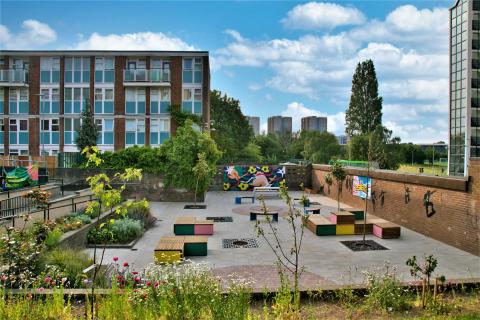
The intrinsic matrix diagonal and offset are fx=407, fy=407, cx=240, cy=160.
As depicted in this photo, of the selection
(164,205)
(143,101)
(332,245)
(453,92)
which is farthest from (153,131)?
(453,92)

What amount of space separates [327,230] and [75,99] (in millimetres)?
28235

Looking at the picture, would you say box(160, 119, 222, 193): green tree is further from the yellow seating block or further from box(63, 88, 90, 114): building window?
box(63, 88, 90, 114): building window

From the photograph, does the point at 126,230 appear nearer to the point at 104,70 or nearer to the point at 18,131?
the point at 104,70

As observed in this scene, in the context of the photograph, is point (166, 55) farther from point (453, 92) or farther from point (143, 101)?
point (453, 92)

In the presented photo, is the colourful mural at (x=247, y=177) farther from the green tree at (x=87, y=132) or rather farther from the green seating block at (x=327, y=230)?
the green seating block at (x=327, y=230)

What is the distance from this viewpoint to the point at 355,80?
2451 inches

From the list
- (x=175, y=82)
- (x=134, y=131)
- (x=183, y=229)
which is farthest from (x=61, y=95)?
(x=183, y=229)

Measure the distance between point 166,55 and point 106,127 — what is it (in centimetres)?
828

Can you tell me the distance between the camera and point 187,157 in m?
26.6

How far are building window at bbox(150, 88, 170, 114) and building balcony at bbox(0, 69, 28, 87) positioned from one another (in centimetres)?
1117

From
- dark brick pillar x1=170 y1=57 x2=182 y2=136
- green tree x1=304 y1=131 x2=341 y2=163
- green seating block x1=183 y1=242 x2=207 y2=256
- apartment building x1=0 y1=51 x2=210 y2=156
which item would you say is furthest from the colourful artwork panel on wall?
green tree x1=304 y1=131 x2=341 y2=163

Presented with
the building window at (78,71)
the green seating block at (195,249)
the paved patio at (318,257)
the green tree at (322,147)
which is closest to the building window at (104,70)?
the building window at (78,71)

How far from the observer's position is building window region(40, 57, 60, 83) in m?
36.1

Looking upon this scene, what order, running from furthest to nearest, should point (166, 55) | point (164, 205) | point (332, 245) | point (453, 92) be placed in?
point (453, 92) < point (166, 55) < point (164, 205) < point (332, 245)
